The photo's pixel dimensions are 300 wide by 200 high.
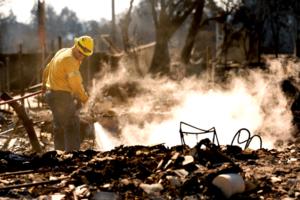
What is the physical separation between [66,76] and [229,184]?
411 centimetres

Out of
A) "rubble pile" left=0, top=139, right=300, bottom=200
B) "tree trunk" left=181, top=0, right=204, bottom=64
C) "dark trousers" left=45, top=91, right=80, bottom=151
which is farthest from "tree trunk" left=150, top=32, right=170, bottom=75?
"rubble pile" left=0, top=139, right=300, bottom=200

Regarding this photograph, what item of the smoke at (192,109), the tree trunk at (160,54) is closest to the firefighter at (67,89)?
the smoke at (192,109)

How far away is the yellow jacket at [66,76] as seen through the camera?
7.77 m

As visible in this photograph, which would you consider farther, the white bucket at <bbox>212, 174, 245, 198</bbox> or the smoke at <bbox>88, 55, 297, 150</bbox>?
the smoke at <bbox>88, 55, 297, 150</bbox>

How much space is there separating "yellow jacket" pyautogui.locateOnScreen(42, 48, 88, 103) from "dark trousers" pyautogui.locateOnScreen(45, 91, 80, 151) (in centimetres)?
13

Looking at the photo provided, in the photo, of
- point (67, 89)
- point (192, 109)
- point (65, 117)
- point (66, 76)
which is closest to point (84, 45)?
point (66, 76)

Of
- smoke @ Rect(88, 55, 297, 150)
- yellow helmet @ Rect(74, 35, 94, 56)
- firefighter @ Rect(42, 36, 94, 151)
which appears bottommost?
smoke @ Rect(88, 55, 297, 150)

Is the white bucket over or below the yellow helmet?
below

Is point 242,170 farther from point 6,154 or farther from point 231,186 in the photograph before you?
point 6,154

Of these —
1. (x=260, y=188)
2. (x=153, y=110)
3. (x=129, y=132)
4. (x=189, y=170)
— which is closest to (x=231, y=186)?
(x=260, y=188)

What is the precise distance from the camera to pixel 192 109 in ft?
44.9

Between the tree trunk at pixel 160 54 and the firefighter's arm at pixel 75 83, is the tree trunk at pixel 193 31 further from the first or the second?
the firefighter's arm at pixel 75 83

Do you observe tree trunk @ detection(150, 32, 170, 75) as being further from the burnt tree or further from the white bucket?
the white bucket

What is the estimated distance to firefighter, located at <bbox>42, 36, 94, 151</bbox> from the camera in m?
7.83
